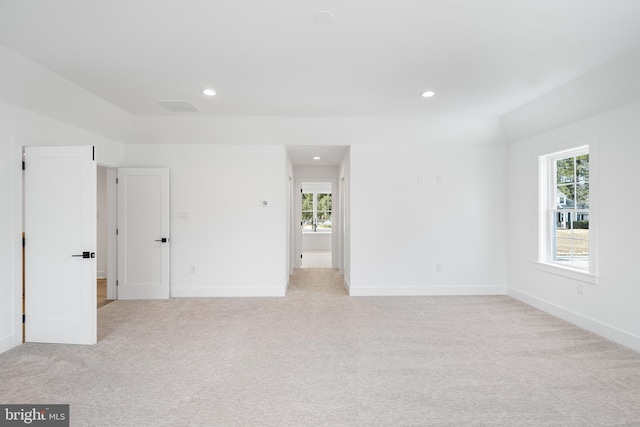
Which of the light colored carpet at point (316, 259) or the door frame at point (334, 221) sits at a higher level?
the door frame at point (334, 221)

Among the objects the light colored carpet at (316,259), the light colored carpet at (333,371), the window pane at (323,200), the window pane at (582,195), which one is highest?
the window pane at (323,200)

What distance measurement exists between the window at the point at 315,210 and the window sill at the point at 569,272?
745 cm

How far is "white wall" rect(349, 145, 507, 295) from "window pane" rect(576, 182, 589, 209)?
50.2 inches

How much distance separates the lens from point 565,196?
4508 millimetres

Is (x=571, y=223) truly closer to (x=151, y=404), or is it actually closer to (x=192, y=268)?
(x=151, y=404)

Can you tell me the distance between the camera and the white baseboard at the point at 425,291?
5.45m

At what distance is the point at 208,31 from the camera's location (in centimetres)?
258

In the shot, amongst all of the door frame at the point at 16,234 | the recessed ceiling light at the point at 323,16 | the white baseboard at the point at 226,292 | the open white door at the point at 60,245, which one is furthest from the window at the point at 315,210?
the recessed ceiling light at the point at 323,16

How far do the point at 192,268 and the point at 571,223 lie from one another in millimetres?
5492

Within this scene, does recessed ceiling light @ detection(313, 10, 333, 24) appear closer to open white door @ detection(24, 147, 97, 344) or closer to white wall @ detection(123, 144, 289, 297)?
open white door @ detection(24, 147, 97, 344)

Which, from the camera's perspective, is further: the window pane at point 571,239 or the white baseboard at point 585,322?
the window pane at point 571,239

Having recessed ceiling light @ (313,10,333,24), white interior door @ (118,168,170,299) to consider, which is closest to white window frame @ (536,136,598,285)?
recessed ceiling light @ (313,10,333,24)

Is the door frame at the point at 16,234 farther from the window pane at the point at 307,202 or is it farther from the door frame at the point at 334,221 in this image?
the window pane at the point at 307,202

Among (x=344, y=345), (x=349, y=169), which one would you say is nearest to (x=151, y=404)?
(x=344, y=345)
